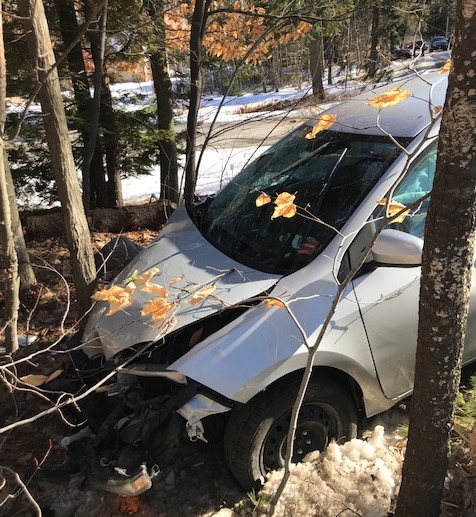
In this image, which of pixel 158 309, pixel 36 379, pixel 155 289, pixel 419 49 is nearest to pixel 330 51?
pixel 419 49

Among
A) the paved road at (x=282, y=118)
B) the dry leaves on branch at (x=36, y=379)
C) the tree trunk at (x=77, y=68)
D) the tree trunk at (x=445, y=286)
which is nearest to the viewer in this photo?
the tree trunk at (x=445, y=286)

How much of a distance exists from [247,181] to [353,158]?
90cm

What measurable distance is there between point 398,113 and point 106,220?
4997 millimetres

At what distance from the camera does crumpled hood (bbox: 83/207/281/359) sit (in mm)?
2609

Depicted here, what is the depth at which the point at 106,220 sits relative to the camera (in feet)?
23.2

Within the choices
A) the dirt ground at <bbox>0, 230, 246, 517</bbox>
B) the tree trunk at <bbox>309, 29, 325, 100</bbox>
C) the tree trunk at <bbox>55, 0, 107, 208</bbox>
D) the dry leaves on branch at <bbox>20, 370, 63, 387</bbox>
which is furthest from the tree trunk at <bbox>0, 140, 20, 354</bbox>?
the tree trunk at <bbox>309, 29, 325, 100</bbox>

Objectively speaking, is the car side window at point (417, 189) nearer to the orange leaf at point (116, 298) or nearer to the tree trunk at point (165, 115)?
the orange leaf at point (116, 298)

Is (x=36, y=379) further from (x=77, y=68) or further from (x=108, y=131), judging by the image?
(x=77, y=68)

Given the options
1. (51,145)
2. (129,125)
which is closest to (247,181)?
(51,145)

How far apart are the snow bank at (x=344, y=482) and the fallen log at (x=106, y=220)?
14.7 feet

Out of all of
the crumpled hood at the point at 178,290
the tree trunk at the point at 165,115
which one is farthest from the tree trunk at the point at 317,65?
the crumpled hood at the point at 178,290

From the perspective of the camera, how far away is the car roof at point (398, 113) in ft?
9.50

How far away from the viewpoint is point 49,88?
3.64 m

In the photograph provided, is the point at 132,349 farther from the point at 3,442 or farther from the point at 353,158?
the point at 353,158
